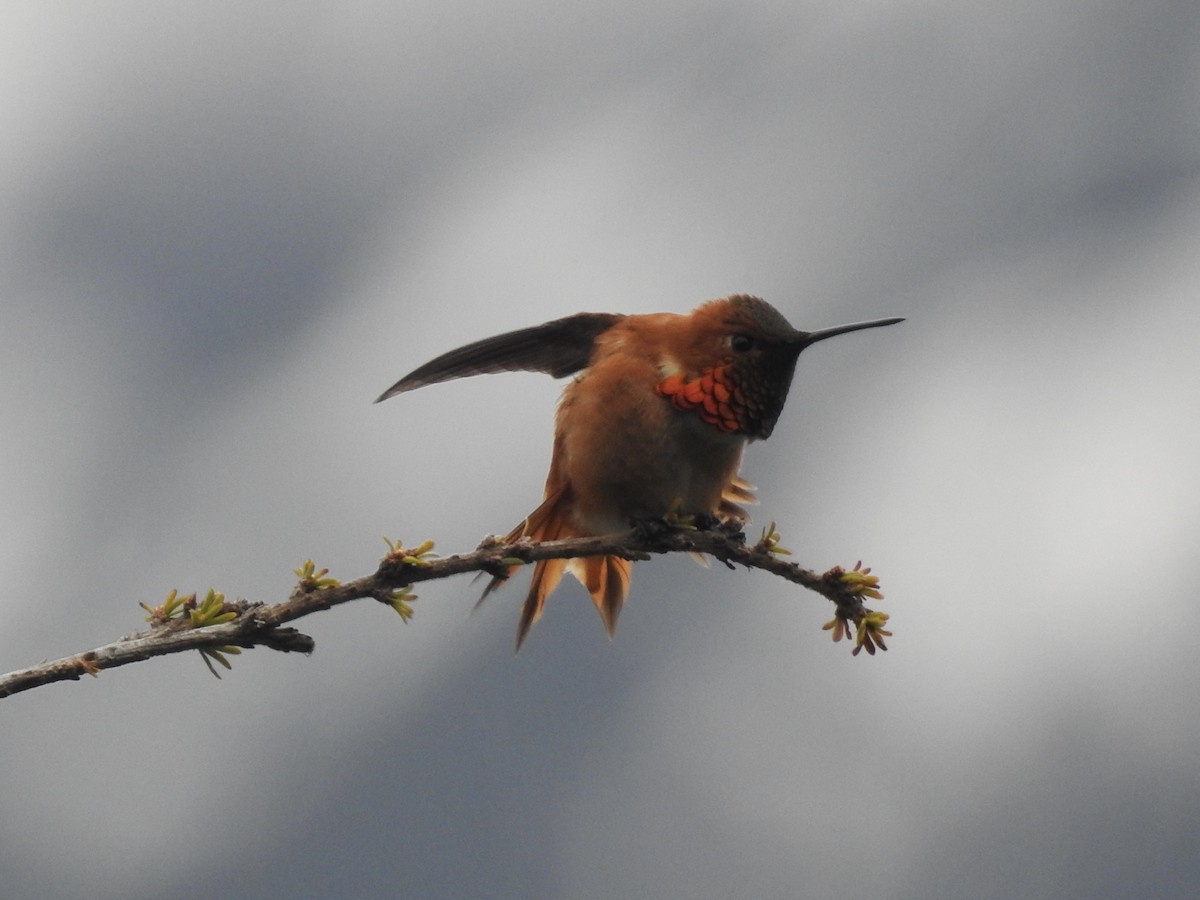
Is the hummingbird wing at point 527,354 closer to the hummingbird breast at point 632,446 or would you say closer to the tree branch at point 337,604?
the hummingbird breast at point 632,446

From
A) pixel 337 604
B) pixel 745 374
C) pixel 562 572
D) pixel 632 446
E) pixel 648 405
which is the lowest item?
pixel 337 604

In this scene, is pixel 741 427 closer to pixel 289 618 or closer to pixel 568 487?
pixel 568 487

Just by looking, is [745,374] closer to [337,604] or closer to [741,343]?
[741,343]

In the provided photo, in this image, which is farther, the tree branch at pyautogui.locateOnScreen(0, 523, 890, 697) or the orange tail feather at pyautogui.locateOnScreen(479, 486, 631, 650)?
the orange tail feather at pyautogui.locateOnScreen(479, 486, 631, 650)

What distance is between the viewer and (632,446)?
4.83m

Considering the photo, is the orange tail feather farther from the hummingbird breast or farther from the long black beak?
the long black beak

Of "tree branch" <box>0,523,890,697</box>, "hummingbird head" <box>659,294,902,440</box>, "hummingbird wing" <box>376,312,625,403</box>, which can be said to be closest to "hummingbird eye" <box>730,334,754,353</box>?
"hummingbird head" <box>659,294,902,440</box>

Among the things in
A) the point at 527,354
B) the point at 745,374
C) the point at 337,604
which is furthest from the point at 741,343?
the point at 337,604

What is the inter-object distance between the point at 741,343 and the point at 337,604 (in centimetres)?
277

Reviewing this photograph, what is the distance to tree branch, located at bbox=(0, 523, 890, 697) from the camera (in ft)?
6.98

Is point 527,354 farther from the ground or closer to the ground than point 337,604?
farther from the ground

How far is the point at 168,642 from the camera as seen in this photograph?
215 cm

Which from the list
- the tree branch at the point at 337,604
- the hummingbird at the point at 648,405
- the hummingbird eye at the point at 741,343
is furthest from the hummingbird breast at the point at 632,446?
the tree branch at the point at 337,604

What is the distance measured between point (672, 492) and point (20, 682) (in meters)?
3.18
